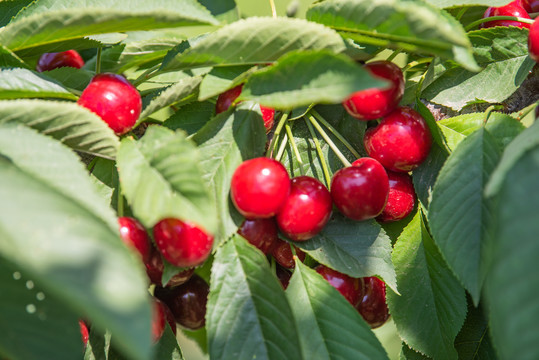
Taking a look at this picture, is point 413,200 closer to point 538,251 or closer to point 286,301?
point 286,301

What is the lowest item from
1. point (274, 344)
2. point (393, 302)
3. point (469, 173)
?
point (393, 302)

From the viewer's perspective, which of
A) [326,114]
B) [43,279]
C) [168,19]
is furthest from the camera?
[326,114]

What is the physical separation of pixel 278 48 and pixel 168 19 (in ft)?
0.44

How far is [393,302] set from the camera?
0.78 meters

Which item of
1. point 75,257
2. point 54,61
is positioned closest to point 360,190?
point 75,257

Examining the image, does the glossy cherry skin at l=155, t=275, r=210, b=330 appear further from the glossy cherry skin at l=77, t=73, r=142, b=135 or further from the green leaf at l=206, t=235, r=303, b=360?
the glossy cherry skin at l=77, t=73, r=142, b=135

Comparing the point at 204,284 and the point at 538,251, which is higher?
the point at 538,251

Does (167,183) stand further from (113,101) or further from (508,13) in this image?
(508,13)

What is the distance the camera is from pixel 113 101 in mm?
710

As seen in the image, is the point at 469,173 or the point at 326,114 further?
the point at 326,114

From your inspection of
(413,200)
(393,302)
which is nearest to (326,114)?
(413,200)

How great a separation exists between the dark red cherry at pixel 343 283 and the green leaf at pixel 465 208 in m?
0.17

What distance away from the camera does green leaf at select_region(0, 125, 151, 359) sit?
1.18 feet

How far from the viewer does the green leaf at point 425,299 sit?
0.76 metres
